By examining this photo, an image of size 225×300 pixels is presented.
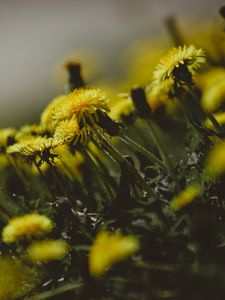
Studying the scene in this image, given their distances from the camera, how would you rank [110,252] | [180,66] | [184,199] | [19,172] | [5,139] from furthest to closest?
[19,172] < [5,139] < [180,66] < [184,199] < [110,252]

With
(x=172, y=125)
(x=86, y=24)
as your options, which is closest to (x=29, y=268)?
(x=172, y=125)

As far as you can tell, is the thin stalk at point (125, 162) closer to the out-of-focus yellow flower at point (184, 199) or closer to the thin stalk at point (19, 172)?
the out-of-focus yellow flower at point (184, 199)

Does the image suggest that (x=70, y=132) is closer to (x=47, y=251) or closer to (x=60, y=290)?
(x=47, y=251)

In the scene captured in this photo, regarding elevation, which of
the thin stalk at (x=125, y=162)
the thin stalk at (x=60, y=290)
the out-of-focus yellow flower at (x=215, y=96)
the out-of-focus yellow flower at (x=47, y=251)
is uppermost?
the out-of-focus yellow flower at (x=215, y=96)

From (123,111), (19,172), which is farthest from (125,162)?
(19,172)

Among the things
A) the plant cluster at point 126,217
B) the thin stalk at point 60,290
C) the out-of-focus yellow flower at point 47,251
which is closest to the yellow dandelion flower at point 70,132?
the plant cluster at point 126,217

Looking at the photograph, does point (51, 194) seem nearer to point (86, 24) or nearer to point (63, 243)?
point (63, 243)
